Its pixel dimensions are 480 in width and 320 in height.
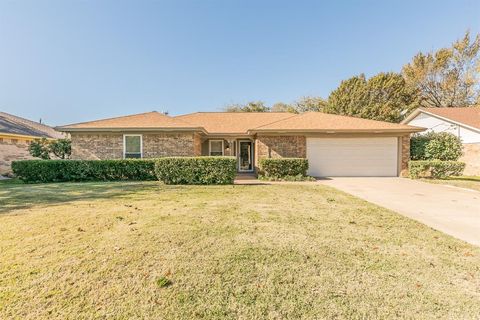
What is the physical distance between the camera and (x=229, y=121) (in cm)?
1911

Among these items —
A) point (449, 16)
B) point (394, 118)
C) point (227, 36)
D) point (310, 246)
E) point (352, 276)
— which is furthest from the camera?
point (394, 118)

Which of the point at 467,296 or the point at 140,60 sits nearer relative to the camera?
the point at 467,296

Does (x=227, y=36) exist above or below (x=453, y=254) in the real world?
above

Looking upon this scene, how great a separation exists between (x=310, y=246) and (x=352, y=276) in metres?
0.87

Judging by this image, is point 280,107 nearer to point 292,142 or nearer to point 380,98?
point 380,98

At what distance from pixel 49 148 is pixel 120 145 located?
570 cm

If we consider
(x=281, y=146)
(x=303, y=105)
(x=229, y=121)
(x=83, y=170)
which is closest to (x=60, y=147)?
(x=83, y=170)

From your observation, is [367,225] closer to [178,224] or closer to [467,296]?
[467,296]

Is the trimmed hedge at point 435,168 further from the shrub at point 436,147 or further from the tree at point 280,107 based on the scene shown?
the tree at point 280,107

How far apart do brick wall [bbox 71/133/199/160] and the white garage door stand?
24.5 ft

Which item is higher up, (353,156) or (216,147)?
(216,147)

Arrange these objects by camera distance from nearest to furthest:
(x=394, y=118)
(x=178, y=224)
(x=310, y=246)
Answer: (x=310, y=246) → (x=178, y=224) → (x=394, y=118)

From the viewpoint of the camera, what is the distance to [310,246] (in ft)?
12.1

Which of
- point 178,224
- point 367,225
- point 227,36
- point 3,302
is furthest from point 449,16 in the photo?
point 3,302
